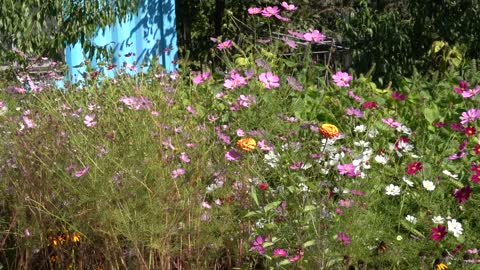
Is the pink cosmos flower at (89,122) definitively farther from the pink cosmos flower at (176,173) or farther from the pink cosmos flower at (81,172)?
the pink cosmos flower at (176,173)

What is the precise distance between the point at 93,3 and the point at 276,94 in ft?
11.2

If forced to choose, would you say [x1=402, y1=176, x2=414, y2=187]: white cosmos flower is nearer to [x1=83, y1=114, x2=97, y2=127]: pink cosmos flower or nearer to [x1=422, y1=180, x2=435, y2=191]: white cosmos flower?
[x1=422, y1=180, x2=435, y2=191]: white cosmos flower

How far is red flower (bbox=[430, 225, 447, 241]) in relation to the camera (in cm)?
254

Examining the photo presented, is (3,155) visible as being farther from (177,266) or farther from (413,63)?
(413,63)

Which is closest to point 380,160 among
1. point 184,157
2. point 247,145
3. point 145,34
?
point 247,145

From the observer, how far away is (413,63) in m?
6.38

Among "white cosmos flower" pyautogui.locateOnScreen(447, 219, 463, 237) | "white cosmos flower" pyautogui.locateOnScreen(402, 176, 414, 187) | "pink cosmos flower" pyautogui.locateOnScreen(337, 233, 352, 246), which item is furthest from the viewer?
"white cosmos flower" pyautogui.locateOnScreen(402, 176, 414, 187)

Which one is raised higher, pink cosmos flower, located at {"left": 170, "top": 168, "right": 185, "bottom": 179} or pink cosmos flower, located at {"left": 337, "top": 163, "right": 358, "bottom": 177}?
pink cosmos flower, located at {"left": 337, "top": 163, "right": 358, "bottom": 177}

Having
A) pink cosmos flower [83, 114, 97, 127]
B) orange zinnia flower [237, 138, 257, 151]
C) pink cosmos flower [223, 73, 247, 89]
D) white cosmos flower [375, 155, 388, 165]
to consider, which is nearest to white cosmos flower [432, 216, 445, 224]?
white cosmos flower [375, 155, 388, 165]

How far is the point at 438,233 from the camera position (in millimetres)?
2551

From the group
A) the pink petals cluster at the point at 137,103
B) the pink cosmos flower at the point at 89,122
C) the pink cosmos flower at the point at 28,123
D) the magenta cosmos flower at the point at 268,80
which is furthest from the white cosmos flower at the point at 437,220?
the pink cosmos flower at the point at 28,123

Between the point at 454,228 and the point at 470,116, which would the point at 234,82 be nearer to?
the point at 470,116

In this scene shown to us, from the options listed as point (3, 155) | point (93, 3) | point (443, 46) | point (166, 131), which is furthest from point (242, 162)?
point (93, 3)

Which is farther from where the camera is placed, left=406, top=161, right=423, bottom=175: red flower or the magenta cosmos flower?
the magenta cosmos flower
